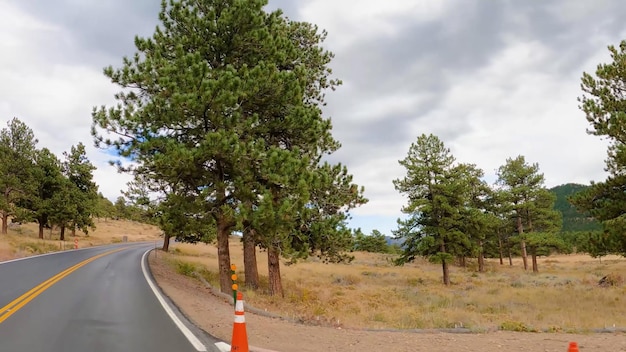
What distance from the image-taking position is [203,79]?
39.4ft

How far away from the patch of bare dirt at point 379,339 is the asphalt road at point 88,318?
2.71ft

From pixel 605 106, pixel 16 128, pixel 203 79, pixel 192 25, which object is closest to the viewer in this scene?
pixel 203 79

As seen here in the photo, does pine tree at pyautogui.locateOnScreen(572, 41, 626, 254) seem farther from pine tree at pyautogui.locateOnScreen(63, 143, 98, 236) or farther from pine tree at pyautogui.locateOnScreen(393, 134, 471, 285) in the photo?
pine tree at pyautogui.locateOnScreen(63, 143, 98, 236)

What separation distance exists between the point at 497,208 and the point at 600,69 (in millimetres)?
27801

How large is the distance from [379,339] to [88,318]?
6341 millimetres

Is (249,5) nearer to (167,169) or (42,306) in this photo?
(167,169)

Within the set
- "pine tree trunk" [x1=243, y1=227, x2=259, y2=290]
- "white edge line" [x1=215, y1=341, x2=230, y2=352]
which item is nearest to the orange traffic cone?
"white edge line" [x1=215, y1=341, x2=230, y2=352]

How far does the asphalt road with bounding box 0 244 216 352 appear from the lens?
22.7 ft

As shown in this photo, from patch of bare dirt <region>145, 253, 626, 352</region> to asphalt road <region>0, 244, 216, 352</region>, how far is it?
0.83 meters

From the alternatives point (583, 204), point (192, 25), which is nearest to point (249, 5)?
point (192, 25)

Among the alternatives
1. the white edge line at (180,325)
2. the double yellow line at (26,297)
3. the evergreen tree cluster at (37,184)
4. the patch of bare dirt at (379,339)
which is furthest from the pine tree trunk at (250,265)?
the evergreen tree cluster at (37,184)

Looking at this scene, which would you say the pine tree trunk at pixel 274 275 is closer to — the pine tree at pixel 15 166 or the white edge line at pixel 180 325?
the white edge line at pixel 180 325

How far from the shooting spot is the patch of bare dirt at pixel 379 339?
7337 millimetres

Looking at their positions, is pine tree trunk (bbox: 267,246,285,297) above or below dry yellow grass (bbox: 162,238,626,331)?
above
